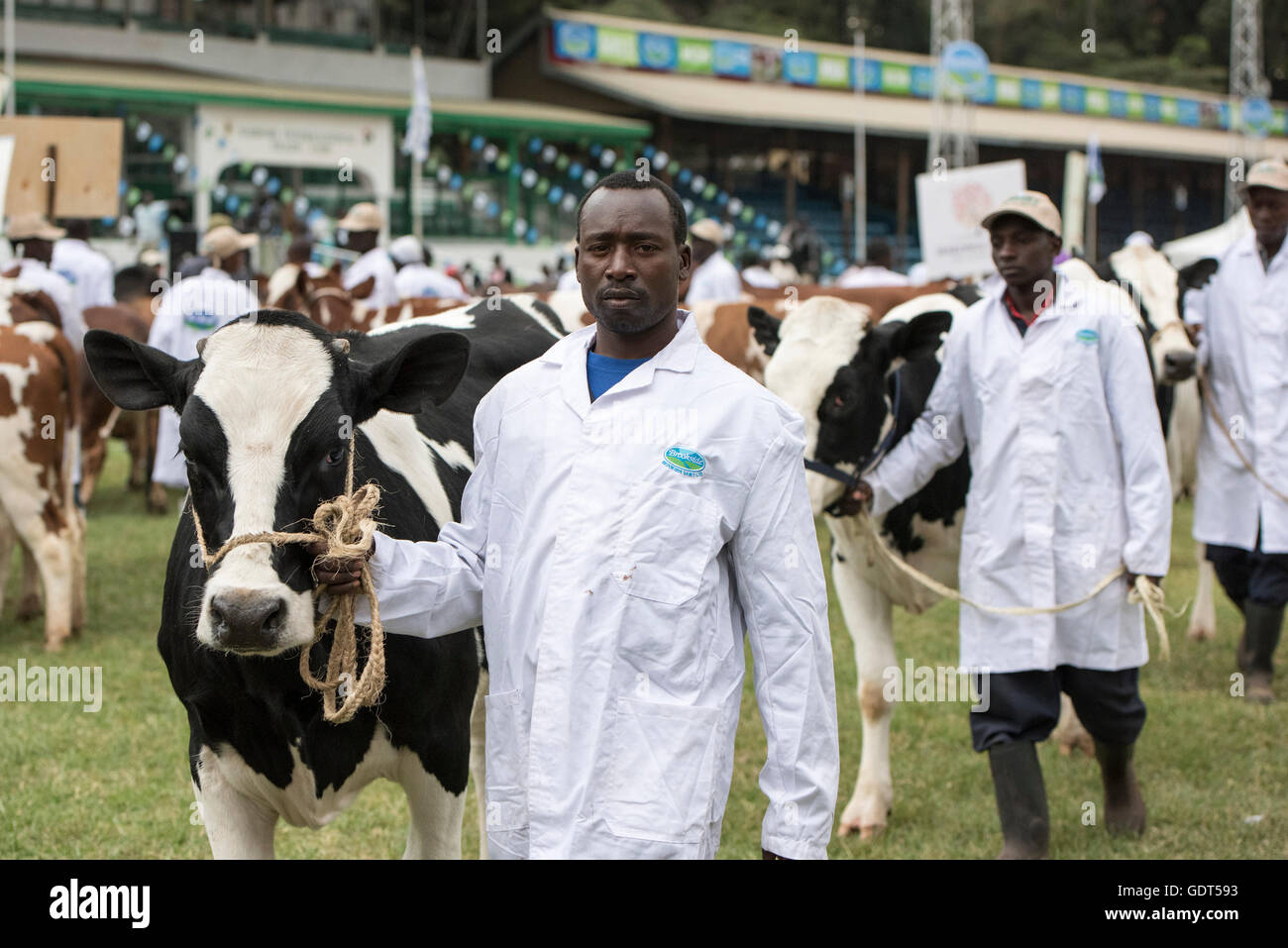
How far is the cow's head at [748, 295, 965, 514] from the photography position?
191 inches

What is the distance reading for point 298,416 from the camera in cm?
290

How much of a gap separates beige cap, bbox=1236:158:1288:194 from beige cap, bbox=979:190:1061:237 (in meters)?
2.29

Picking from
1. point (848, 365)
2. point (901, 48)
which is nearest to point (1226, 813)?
point (848, 365)

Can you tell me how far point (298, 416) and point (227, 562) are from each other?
38 centimetres

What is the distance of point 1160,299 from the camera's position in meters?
7.12

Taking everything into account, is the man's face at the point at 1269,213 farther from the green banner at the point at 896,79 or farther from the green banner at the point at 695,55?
the green banner at the point at 896,79

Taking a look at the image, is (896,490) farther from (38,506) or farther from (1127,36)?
(1127,36)

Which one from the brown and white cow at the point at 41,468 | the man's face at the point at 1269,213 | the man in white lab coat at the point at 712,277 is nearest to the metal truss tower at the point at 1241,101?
the man in white lab coat at the point at 712,277

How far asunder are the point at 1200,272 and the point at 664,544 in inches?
197

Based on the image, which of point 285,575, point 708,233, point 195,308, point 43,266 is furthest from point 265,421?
point 708,233

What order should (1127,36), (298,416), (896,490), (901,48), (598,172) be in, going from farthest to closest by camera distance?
(1127,36), (901,48), (598,172), (896,490), (298,416)

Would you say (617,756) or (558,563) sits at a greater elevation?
(558,563)

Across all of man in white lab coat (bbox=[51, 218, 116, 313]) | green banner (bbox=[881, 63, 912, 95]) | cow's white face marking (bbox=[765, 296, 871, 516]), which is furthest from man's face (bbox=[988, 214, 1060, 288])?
green banner (bbox=[881, 63, 912, 95])

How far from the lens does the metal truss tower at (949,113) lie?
23.5 meters
